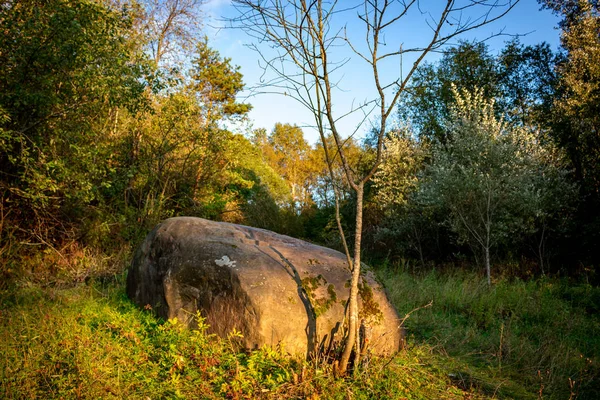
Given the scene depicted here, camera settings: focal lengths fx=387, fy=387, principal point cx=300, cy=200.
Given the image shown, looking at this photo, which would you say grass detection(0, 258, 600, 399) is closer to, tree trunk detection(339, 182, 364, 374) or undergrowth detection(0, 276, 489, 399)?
undergrowth detection(0, 276, 489, 399)

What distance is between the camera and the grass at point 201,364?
3.10 m

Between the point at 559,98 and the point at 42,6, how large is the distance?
715 inches

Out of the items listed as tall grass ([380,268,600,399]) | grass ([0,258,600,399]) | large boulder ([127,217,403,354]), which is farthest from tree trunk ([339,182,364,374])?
tall grass ([380,268,600,399])

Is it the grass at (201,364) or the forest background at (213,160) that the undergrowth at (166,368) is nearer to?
the grass at (201,364)

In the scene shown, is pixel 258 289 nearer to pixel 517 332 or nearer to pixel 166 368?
pixel 166 368

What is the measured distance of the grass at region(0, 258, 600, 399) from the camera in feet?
10.2

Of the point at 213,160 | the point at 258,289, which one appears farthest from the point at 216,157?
the point at 258,289

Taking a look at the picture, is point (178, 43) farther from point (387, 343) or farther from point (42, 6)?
point (387, 343)

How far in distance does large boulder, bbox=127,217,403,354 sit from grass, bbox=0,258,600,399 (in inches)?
8.3

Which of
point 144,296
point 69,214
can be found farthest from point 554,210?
point 69,214

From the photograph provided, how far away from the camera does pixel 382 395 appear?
3156mm

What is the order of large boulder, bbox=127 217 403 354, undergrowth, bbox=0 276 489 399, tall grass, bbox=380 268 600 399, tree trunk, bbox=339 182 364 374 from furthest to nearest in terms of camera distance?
1. tall grass, bbox=380 268 600 399
2. large boulder, bbox=127 217 403 354
3. tree trunk, bbox=339 182 364 374
4. undergrowth, bbox=0 276 489 399

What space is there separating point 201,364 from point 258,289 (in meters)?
0.85

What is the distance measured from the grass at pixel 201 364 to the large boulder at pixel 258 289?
211 mm
